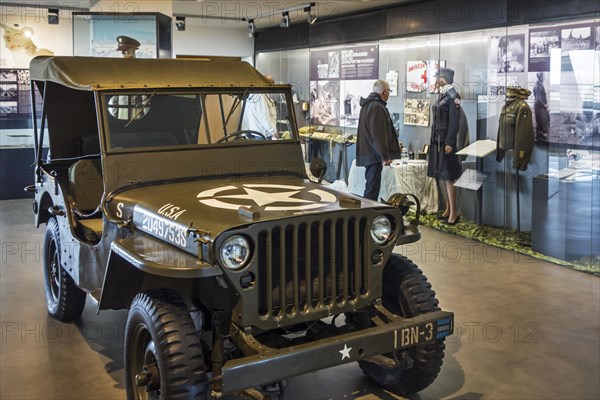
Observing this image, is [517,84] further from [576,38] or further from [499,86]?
[576,38]

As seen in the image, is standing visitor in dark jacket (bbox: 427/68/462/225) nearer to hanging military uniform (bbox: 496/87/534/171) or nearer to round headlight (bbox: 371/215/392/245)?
hanging military uniform (bbox: 496/87/534/171)

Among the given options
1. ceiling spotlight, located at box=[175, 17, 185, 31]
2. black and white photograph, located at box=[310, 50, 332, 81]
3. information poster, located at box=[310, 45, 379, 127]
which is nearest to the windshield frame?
information poster, located at box=[310, 45, 379, 127]

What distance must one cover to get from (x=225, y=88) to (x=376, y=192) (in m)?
4.51

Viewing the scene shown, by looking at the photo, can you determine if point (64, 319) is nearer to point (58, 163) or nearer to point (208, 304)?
point (58, 163)

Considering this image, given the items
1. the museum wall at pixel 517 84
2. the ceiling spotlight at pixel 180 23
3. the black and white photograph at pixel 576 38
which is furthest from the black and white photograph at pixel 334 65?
the black and white photograph at pixel 576 38

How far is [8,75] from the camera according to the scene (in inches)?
437

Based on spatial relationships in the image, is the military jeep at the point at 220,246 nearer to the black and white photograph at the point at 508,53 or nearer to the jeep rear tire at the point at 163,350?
the jeep rear tire at the point at 163,350

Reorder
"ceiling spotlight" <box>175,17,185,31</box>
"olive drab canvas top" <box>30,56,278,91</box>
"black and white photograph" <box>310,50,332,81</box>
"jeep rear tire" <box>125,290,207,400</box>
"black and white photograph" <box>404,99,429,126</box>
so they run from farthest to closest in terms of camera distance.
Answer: "black and white photograph" <box>310,50,332,81</box>
"ceiling spotlight" <box>175,17,185,31</box>
"black and white photograph" <box>404,99,429,126</box>
"olive drab canvas top" <box>30,56,278,91</box>
"jeep rear tire" <box>125,290,207,400</box>

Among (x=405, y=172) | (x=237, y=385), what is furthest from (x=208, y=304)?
(x=405, y=172)

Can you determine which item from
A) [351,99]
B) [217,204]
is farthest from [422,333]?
[351,99]

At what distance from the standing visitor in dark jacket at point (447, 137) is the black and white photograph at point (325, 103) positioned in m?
2.69

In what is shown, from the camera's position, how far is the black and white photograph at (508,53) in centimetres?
818

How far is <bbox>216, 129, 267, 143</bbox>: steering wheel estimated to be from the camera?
→ 4508 millimetres

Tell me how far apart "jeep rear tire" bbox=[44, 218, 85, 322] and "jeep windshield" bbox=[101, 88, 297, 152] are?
3.85ft
